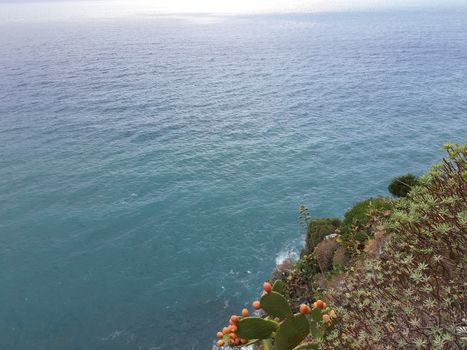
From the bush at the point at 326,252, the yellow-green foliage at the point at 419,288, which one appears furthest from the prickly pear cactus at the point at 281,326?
the bush at the point at 326,252

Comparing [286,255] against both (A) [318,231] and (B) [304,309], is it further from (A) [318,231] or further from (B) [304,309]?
(B) [304,309]

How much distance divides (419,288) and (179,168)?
1812 inches

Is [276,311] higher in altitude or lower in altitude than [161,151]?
higher

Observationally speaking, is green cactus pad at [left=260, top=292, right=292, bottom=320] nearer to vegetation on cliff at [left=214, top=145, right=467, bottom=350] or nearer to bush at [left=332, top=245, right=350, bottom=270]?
vegetation on cliff at [left=214, top=145, right=467, bottom=350]

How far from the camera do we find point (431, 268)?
30.4 feet

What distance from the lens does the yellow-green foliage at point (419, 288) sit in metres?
8.24

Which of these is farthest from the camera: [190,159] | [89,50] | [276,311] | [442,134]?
[89,50]

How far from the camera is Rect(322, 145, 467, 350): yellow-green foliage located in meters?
8.24

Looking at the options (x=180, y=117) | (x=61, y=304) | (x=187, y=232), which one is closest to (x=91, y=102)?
(x=180, y=117)

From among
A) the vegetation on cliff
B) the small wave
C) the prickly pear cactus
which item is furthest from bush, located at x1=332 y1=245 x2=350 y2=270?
the small wave

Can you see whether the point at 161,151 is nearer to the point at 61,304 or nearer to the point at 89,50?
the point at 61,304

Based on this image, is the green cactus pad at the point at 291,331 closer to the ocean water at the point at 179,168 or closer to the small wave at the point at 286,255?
the ocean water at the point at 179,168

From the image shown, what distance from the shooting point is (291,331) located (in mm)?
10180

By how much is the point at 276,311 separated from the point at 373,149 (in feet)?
166
